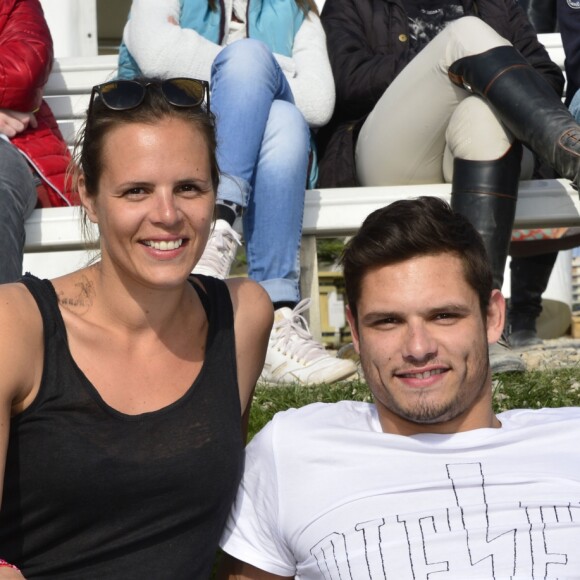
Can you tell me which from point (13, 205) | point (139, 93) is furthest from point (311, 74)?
point (139, 93)

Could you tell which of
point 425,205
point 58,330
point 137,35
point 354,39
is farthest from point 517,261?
point 58,330

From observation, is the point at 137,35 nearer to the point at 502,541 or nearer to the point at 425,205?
the point at 425,205

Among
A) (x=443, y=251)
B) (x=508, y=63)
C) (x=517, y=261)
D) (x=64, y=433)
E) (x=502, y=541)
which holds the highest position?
(x=508, y=63)

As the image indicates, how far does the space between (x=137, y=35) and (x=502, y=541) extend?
3.16 m

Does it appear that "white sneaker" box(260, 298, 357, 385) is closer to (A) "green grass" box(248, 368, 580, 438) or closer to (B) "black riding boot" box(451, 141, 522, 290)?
(A) "green grass" box(248, 368, 580, 438)

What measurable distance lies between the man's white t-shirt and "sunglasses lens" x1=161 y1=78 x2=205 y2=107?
765 millimetres

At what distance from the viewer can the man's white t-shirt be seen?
222 centimetres

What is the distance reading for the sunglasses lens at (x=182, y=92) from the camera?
2518 mm

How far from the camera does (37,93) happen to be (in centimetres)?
441

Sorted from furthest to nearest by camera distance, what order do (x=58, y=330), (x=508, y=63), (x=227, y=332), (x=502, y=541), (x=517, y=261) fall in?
1. (x=517, y=261)
2. (x=508, y=63)
3. (x=227, y=332)
4. (x=58, y=330)
5. (x=502, y=541)

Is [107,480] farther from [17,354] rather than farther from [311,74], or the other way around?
[311,74]

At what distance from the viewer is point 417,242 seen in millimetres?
2412

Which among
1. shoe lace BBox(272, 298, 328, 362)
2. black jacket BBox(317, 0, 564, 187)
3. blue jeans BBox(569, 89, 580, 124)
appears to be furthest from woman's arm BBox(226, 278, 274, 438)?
blue jeans BBox(569, 89, 580, 124)

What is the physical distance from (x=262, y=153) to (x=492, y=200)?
90 centimetres
